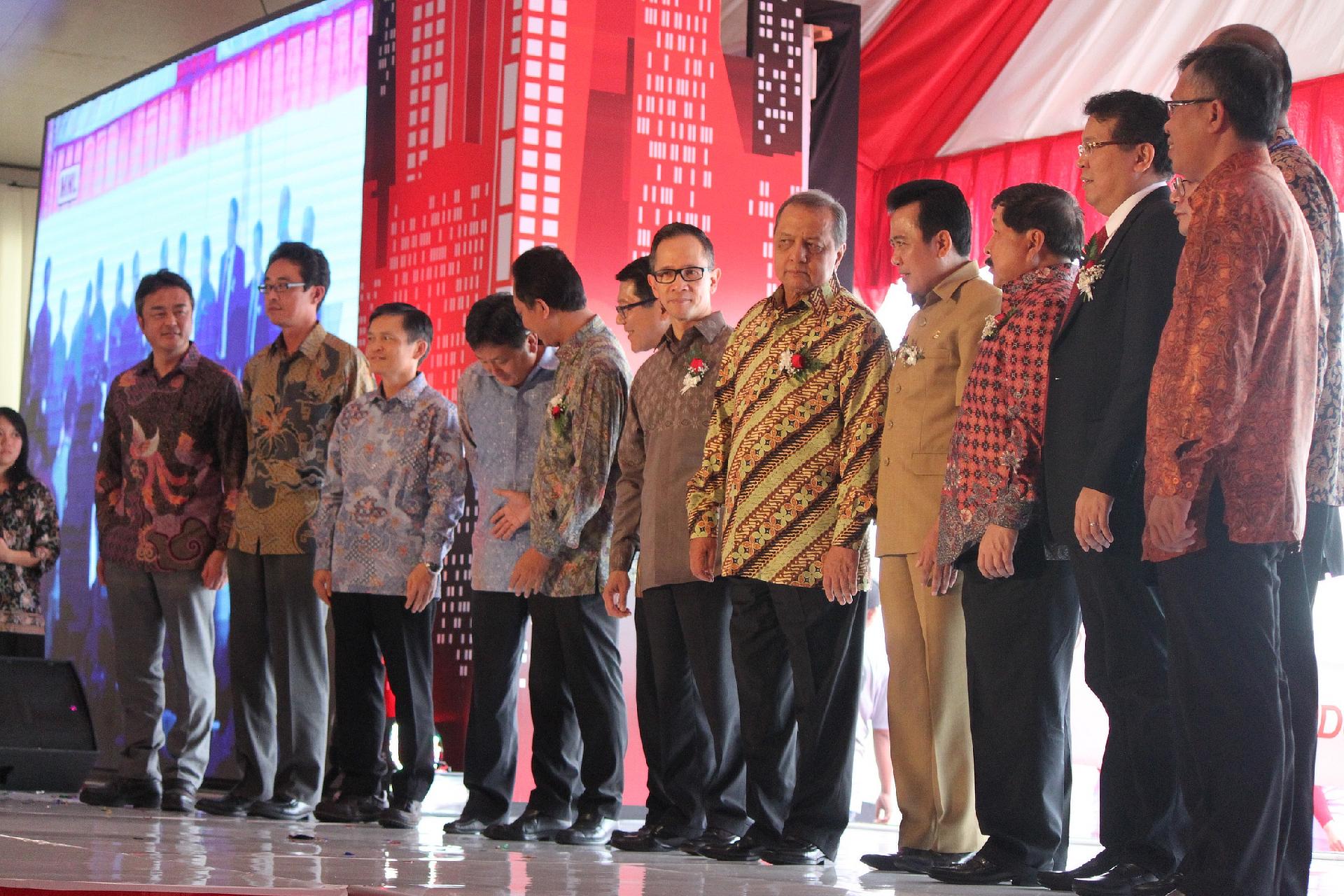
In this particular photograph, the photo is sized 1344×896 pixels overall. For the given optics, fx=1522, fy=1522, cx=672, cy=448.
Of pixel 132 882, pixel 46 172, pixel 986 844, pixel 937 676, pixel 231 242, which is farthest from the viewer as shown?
pixel 46 172

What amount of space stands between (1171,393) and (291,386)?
9.55ft

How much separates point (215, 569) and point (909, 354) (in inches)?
93.6

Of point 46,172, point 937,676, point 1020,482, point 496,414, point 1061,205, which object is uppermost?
point 46,172

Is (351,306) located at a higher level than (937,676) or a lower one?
higher

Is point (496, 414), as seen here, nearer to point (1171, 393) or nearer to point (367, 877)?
point (367, 877)

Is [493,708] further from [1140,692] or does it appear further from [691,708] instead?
[1140,692]

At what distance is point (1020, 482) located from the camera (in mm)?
2701

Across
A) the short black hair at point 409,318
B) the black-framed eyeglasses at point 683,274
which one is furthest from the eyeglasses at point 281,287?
the black-framed eyeglasses at point 683,274

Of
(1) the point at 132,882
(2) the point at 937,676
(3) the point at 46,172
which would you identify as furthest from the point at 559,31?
(3) the point at 46,172

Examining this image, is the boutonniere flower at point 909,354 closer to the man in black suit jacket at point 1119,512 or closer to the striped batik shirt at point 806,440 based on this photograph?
the striped batik shirt at point 806,440

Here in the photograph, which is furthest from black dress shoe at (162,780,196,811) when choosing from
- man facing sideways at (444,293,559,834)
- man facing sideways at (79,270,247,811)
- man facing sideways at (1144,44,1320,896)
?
man facing sideways at (1144,44,1320,896)

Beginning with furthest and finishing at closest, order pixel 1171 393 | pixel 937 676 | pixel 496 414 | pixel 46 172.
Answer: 1. pixel 46 172
2. pixel 496 414
3. pixel 937 676
4. pixel 1171 393

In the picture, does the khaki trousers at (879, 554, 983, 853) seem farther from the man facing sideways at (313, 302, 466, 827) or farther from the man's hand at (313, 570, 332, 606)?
the man's hand at (313, 570, 332, 606)

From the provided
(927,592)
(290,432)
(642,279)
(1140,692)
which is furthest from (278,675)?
(1140,692)
